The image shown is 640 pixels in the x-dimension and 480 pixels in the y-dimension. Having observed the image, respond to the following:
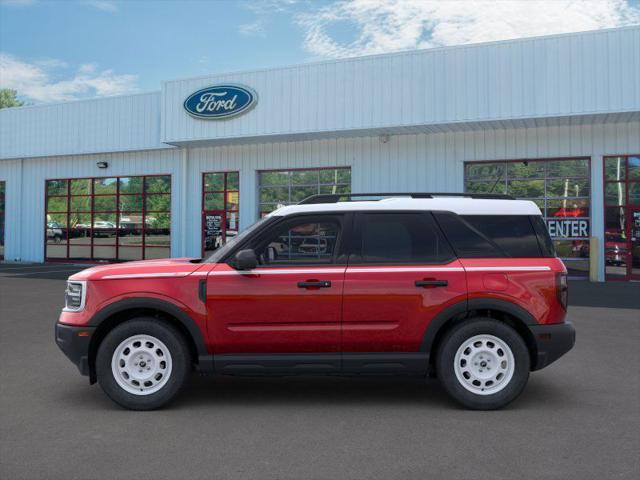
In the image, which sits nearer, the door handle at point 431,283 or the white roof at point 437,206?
the door handle at point 431,283

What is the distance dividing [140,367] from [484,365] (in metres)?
2.86

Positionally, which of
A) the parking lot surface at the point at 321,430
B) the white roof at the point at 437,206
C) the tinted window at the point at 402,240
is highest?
the white roof at the point at 437,206

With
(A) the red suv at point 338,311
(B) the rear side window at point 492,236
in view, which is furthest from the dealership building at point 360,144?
(A) the red suv at point 338,311

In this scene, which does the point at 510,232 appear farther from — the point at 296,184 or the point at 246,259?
the point at 296,184

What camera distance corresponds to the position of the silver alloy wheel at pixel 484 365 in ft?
17.0

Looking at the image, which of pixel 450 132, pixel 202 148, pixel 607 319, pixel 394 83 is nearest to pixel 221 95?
pixel 202 148

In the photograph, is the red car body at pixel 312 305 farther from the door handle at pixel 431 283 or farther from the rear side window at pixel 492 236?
the rear side window at pixel 492 236

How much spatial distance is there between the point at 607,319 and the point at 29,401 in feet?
28.8

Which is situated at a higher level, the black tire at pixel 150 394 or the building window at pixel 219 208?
the building window at pixel 219 208

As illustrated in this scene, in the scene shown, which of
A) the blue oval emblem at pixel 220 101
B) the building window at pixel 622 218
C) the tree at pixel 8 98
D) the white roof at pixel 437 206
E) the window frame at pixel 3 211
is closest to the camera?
the white roof at pixel 437 206

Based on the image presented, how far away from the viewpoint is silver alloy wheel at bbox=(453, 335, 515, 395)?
5.20 m

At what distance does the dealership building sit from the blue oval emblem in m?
0.05

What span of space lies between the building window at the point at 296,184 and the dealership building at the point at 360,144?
48mm

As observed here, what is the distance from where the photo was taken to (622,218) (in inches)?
701
